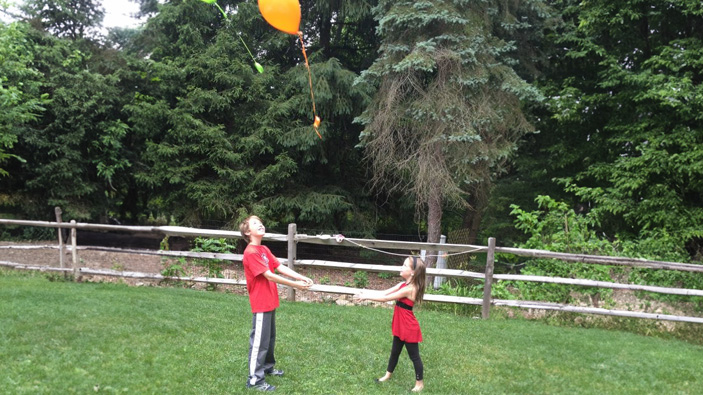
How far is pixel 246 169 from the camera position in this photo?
13.0 m

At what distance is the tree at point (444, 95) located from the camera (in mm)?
10250

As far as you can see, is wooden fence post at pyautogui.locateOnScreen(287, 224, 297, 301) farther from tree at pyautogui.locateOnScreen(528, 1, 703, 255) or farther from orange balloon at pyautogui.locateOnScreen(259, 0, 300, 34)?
tree at pyautogui.locateOnScreen(528, 1, 703, 255)

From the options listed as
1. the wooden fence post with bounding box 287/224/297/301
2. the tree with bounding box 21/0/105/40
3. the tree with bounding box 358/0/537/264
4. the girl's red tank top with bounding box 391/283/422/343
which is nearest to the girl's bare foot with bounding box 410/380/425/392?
the girl's red tank top with bounding box 391/283/422/343

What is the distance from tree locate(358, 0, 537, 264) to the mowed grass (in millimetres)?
3909

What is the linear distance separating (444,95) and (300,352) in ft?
21.6

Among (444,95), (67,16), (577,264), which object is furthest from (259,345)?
(67,16)

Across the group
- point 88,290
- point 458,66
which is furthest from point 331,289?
point 458,66

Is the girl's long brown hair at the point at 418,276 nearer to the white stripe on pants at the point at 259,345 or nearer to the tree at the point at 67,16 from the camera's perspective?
the white stripe on pants at the point at 259,345

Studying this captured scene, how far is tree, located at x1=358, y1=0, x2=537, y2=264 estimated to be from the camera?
33.6ft

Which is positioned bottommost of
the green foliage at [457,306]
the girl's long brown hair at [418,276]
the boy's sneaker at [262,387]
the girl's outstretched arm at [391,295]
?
the green foliage at [457,306]

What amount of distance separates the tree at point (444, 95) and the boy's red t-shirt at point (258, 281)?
6327 mm

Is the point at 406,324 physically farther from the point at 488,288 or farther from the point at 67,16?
the point at 67,16

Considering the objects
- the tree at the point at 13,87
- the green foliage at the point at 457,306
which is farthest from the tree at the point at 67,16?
the green foliage at the point at 457,306

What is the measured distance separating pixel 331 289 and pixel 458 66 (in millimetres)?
5294
